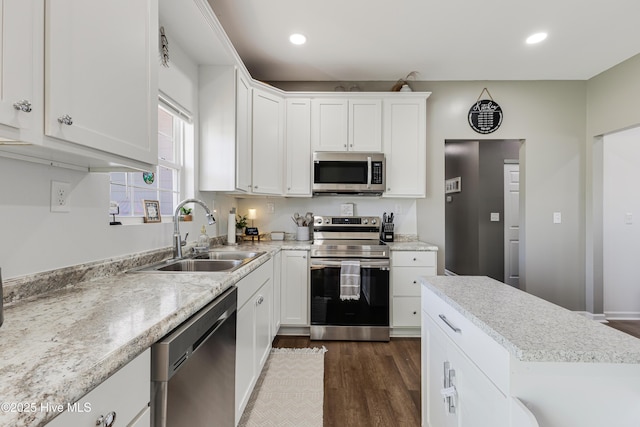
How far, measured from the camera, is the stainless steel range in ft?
8.73

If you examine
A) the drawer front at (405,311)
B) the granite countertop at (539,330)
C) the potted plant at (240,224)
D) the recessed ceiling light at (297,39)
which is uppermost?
the recessed ceiling light at (297,39)

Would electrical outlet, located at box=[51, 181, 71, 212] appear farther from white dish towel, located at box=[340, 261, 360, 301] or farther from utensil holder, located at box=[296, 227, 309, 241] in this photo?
utensil holder, located at box=[296, 227, 309, 241]

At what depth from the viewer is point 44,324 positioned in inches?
30.4

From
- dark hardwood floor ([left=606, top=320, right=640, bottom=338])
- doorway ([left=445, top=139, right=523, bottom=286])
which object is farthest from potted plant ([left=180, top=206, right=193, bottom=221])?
dark hardwood floor ([left=606, top=320, right=640, bottom=338])

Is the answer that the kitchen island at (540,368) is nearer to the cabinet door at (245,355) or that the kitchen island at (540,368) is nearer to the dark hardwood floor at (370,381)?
the dark hardwood floor at (370,381)

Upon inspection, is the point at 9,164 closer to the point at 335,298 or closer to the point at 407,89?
the point at 335,298

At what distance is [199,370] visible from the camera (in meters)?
1.17

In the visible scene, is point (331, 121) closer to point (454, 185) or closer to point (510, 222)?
point (454, 185)

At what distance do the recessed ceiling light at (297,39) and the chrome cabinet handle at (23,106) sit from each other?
2.23m

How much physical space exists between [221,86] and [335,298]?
2.12m

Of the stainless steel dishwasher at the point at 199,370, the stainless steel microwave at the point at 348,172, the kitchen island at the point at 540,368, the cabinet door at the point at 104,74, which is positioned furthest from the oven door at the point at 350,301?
the cabinet door at the point at 104,74

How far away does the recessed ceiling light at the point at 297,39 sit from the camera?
98.2 inches

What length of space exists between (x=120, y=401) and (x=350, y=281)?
6.97 feet

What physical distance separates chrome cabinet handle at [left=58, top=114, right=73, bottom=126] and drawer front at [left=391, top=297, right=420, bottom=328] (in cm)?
266
